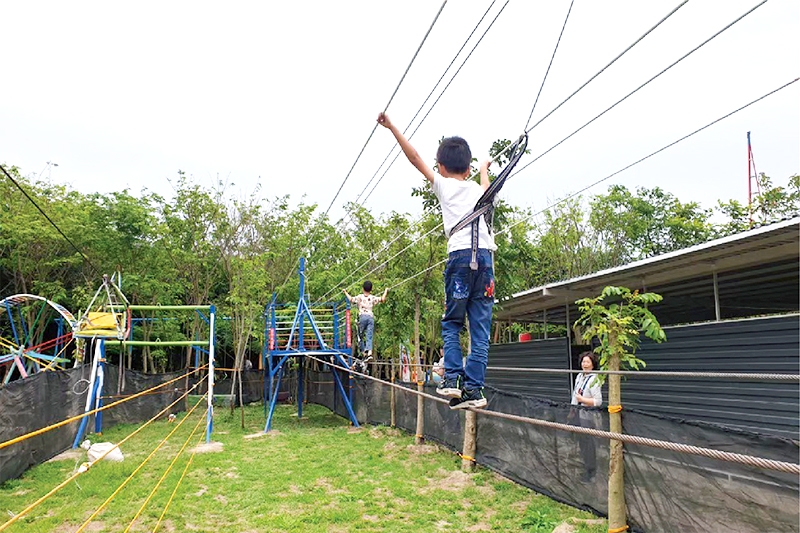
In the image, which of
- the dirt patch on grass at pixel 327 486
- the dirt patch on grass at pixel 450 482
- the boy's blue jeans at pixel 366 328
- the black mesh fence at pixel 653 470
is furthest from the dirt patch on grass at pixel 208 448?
the black mesh fence at pixel 653 470

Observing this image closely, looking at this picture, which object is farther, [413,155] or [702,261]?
[702,261]

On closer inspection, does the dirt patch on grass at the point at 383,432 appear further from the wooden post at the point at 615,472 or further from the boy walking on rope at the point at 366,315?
the wooden post at the point at 615,472

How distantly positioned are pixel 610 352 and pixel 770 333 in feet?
8.35

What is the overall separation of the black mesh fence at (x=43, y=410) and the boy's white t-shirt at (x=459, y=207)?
7.13m

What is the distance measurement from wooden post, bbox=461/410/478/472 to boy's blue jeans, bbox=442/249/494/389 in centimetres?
489

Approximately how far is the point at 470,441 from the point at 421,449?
177 centimetres

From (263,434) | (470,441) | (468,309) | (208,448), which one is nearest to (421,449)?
(470,441)

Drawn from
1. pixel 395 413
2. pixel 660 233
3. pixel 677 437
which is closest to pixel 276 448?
pixel 395 413

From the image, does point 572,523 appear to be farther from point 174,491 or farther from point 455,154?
point 174,491

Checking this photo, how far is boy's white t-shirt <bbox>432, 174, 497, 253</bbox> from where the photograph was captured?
116 inches

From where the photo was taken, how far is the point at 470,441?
780 centimetres

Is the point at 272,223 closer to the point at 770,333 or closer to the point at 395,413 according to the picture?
the point at 395,413

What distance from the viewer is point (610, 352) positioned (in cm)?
535

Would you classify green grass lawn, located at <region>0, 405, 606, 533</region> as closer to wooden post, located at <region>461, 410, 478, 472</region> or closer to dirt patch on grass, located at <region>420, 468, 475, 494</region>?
dirt patch on grass, located at <region>420, 468, 475, 494</region>
